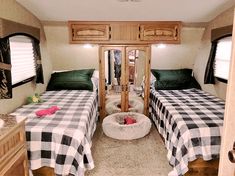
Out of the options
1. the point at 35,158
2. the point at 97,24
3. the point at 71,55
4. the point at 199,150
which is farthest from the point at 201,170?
the point at 71,55

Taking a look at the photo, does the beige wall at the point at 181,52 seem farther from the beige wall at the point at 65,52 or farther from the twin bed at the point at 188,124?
the beige wall at the point at 65,52

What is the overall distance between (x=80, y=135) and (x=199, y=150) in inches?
46.1

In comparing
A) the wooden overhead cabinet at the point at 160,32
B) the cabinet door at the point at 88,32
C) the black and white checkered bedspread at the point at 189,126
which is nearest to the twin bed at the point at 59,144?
the black and white checkered bedspread at the point at 189,126

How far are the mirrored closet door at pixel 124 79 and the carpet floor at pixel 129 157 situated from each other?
699 mm

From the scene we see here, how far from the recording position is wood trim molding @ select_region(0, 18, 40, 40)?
2.27 meters

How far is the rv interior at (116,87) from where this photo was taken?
203 cm

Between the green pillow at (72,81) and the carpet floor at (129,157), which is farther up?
the green pillow at (72,81)

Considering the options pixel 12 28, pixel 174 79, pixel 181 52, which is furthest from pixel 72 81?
pixel 181 52

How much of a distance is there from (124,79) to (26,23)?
1.74 m

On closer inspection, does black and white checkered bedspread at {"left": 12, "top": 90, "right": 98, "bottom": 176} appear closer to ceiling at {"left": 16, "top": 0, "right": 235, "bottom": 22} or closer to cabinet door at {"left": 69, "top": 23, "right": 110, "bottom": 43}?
ceiling at {"left": 16, "top": 0, "right": 235, "bottom": 22}

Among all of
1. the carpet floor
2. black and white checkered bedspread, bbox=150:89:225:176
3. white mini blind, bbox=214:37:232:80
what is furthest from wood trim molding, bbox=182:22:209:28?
the carpet floor

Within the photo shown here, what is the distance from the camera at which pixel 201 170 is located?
2.25m

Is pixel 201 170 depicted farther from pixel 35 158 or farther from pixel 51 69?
pixel 51 69

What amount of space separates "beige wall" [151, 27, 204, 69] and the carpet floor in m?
1.41
